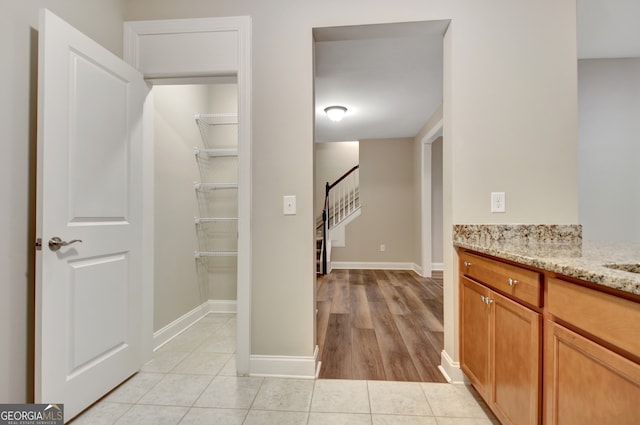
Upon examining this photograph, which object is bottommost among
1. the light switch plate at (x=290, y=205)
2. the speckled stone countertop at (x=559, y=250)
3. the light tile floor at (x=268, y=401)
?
the light tile floor at (x=268, y=401)

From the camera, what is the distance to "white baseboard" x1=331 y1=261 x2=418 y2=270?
222 inches

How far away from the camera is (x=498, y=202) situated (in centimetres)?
177

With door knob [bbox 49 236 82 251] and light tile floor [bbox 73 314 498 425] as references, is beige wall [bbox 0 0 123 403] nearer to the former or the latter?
door knob [bbox 49 236 82 251]

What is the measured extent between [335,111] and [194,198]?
2.14 m

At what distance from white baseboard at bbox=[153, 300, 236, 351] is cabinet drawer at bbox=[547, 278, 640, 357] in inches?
100

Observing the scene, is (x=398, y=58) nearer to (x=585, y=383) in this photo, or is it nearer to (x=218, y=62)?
(x=218, y=62)

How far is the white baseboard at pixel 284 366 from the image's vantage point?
6.10 ft

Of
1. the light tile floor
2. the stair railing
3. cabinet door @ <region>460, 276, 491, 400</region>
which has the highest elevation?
the stair railing

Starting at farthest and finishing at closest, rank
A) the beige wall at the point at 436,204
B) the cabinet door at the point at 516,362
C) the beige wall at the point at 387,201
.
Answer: the beige wall at the point at 387,201, the beige wall at the point at 436,204, the cabinet door at the point at 516,362

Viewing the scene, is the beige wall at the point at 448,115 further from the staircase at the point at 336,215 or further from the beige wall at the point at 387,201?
the beige wall at the point at 387,201

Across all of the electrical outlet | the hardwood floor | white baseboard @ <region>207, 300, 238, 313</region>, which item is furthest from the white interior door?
the electrical outlet

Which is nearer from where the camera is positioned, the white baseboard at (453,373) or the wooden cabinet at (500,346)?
the wooden cabinet at (500,346)

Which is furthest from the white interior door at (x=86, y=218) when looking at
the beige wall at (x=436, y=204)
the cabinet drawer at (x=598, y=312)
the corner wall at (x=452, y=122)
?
the beige wall at (x=436, y=204)

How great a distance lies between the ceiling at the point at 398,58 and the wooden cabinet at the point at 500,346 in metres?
1.64
